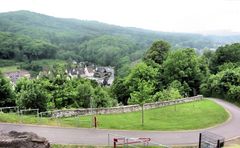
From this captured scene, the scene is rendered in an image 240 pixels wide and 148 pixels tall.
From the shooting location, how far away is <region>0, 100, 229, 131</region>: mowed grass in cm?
2663

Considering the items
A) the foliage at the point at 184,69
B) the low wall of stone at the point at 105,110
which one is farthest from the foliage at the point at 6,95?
the foliage at the point at 184,69

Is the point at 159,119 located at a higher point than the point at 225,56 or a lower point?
lower

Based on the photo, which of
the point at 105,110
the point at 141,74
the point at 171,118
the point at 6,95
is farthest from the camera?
the point at 141,74

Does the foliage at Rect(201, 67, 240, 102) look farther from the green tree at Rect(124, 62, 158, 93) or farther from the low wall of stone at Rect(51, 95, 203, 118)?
the low wall of stone at Rect(51, 95, 203, 118)

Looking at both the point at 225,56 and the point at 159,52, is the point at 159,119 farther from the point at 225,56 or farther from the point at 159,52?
the point at 225,56

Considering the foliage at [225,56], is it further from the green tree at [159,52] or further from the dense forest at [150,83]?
the green tree at [159,52]

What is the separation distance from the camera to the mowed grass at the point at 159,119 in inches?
1048

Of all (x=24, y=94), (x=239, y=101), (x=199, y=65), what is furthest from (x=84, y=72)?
(x=24, y=94)

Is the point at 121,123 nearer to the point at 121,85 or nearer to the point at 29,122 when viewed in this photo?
the point at 29,122

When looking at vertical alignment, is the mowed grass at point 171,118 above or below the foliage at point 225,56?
below

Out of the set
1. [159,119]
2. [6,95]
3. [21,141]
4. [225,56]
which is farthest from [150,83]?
[21,141]

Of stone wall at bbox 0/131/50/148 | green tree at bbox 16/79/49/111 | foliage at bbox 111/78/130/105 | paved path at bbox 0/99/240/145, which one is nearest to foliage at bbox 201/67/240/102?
foliage at bbox 111/78/130/105

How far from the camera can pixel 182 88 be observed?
55.1 meters

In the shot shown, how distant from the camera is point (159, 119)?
1258 inches
